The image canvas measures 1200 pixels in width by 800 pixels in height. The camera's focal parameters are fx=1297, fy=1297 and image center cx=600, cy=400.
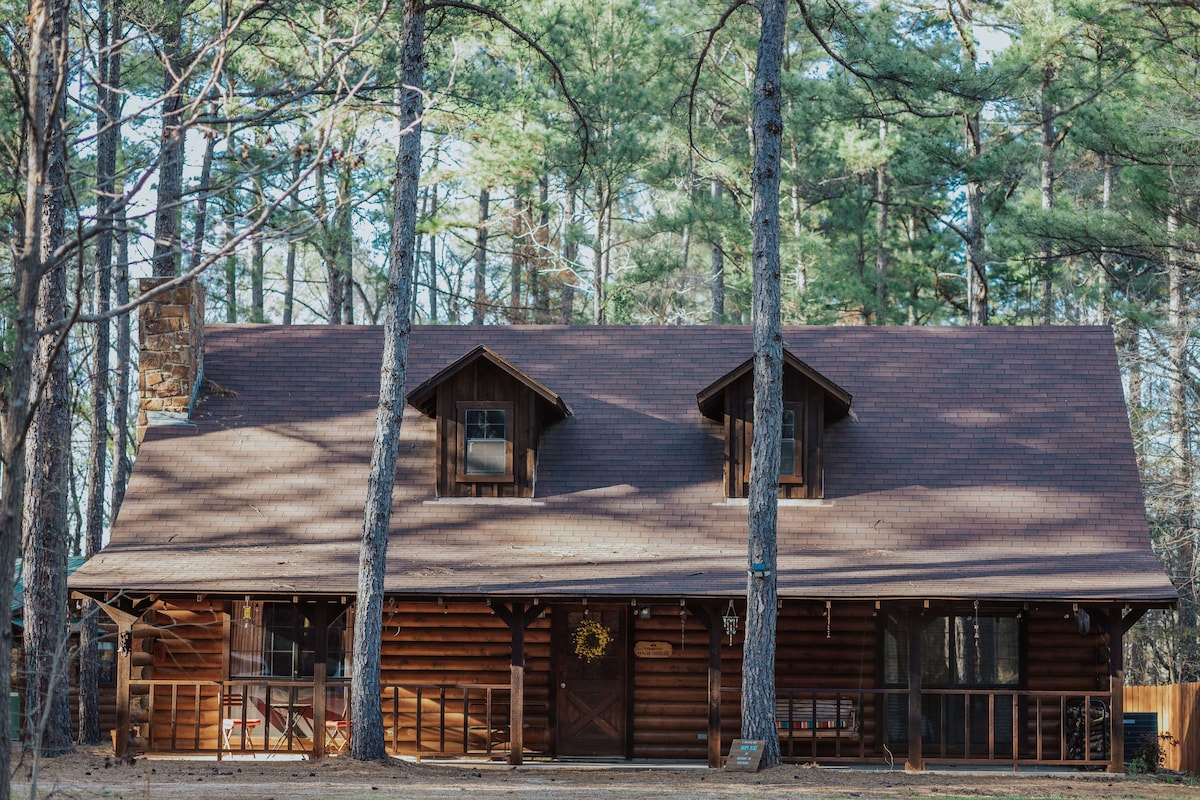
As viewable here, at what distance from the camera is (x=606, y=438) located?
18031mm

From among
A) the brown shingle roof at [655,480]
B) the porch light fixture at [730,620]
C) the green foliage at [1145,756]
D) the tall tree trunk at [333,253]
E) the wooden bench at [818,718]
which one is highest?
the tall tree trunk at [333,253]

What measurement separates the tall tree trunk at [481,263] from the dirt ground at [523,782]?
18.4 meters

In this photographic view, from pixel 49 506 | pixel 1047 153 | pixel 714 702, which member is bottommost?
pixel 714 702

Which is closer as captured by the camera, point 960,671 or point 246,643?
point 960,671

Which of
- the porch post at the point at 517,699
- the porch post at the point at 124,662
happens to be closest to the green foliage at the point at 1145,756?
the porch post at the point at 517,699

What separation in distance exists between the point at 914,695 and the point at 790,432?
4.05 m

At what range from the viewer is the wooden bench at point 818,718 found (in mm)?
15875

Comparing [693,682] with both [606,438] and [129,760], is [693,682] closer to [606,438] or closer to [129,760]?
[606,438]

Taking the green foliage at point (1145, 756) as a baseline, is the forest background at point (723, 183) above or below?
above

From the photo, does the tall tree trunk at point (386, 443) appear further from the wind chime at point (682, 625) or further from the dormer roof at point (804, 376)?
the dormer roof at point (804, 376)

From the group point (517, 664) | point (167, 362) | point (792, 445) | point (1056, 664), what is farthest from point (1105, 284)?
point (167, 362)

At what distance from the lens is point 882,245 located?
110ft

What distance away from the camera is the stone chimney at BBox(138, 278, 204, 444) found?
59.1ft

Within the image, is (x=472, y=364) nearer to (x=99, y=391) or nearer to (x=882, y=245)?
(x=99, y=391)
